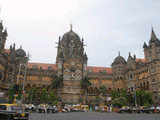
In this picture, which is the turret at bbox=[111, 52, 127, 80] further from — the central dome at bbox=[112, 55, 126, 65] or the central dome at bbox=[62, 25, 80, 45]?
the central dome at bbox=[62, 25, 80, 45]

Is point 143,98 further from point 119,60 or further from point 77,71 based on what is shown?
point 119,60

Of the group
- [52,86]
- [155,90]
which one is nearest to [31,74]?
[52,86]

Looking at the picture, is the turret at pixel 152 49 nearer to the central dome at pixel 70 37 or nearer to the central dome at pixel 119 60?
the central dome at pixel 119 60

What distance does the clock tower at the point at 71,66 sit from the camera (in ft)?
219

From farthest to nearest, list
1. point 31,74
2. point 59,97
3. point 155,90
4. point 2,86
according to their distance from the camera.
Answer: point 31,74 → point 59,97 → point 155,90 → point 2,86

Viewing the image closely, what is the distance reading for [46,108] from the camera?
33.2 metres

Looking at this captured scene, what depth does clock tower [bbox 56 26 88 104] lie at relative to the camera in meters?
66.8

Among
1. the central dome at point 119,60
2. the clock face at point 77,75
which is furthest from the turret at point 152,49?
the clock face at point 77,75

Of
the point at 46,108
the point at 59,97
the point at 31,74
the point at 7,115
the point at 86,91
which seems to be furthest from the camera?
the point at 31,74

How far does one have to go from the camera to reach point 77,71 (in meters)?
70.9

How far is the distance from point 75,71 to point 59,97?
42.1 feet

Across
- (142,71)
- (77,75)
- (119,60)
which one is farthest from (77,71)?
(142,71)

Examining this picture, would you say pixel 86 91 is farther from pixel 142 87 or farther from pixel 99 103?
pixel 142 87

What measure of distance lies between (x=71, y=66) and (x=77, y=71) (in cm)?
321
